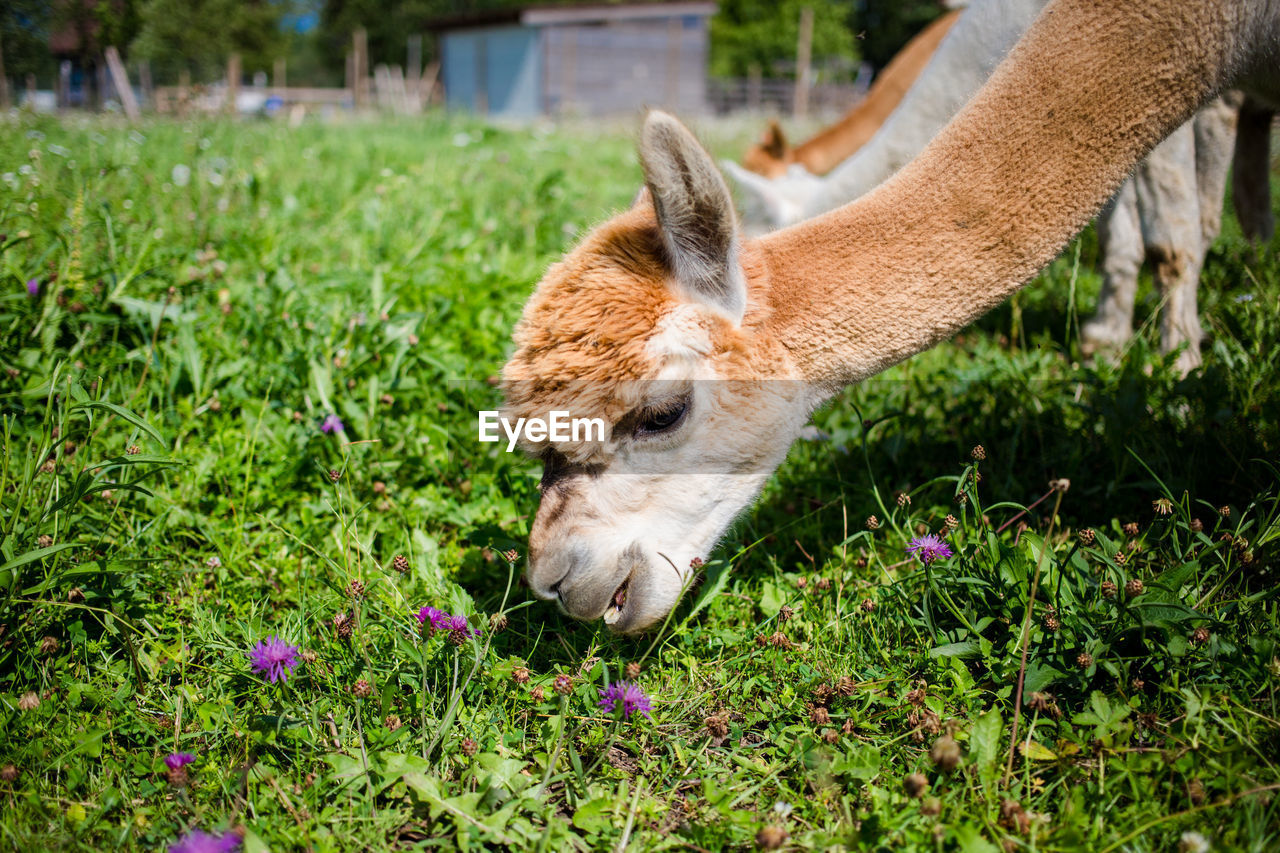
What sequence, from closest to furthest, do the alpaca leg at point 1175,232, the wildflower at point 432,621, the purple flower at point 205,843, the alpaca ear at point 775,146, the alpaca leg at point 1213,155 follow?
the purple flower at point 205,843
the wildflower at point 432,621
the alpaca leg at point 1175,232
the alpaca leg at point 1213,155
the alpaca ear at point 775,146

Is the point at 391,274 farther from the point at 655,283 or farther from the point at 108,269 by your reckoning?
the point at 655,283

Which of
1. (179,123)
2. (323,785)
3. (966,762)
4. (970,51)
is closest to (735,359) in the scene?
(966,762)

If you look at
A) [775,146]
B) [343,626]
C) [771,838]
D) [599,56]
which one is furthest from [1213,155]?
[599,56]

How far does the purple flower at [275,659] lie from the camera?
1.78 m

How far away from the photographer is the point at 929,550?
6.66ft

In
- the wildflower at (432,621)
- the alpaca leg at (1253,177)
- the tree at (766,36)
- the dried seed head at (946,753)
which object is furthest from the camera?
the tree at (766,36)

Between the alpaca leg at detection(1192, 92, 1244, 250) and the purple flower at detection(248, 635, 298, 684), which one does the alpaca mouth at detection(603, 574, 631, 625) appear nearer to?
the purple flower at detection(248, 635, 298, 684)

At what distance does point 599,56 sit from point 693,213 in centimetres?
3994

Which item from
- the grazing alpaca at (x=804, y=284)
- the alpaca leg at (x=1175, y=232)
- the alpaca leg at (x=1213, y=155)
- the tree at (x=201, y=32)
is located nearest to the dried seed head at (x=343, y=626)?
the grazing alpaca at (x=804, y=284)

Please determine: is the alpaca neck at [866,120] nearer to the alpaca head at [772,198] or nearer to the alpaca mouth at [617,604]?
the alpaca head at [772,198]

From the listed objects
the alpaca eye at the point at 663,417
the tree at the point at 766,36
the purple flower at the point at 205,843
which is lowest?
the purple flower at the point at 205,843

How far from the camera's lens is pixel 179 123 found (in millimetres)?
6590

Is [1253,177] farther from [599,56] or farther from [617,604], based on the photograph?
[599,56]

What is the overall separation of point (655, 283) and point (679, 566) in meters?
0.80
